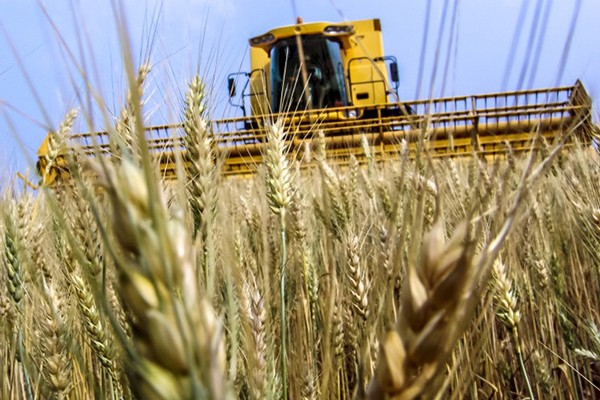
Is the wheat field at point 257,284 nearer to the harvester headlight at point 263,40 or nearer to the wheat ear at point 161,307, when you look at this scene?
the wheat ear at point 161,307

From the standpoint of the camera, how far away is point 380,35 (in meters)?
11.5

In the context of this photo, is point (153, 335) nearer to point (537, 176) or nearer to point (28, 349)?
point (537, 176)

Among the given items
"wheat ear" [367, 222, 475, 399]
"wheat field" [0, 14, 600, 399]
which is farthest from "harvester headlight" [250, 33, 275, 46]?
"wheat ear" [367, 222, 475, 399]

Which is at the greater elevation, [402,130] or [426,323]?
[402,130]

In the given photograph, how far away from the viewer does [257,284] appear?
149 cm

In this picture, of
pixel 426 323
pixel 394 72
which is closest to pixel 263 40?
pixel 394 72

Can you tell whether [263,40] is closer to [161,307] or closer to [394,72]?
[394,72]

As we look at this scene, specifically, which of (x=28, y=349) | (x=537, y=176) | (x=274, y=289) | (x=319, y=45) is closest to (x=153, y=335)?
(x=537, y=176)

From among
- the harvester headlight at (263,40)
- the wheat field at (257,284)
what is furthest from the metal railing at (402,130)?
the harvester headlight at (263,40)

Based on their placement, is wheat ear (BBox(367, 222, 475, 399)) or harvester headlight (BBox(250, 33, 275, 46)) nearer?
wheat ear (BBox(367, 222, 475, 399))

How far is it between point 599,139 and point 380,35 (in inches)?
385

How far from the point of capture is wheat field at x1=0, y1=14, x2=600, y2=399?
1.35 feet

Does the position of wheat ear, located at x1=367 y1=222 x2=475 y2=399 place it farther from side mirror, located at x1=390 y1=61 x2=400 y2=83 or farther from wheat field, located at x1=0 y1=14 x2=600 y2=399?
side mirror, located at x1=390 y1=61 x2=400 y2=83

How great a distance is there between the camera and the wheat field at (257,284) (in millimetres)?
413
